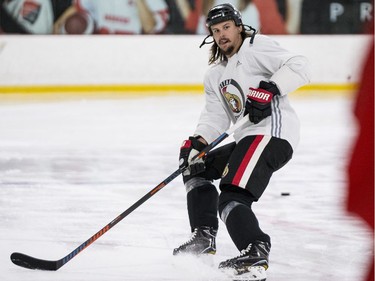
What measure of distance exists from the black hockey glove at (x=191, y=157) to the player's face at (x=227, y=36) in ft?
0.92

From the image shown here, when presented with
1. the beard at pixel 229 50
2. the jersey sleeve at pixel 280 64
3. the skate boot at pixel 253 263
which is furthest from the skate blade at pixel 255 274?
the beard at pixel 229 50

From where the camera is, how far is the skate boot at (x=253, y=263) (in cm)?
199

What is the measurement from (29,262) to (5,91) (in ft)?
15.9

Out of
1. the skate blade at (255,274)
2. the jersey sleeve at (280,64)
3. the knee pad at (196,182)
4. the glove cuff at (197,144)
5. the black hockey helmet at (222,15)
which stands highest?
the black hockey helmet at (222,15)

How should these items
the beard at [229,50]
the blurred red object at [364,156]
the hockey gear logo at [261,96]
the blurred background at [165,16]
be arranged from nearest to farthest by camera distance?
the blurred red object at [364,156] → the hockey gear logo at [261,96] → the beard at [229,50] → the blurred background at [165,16]

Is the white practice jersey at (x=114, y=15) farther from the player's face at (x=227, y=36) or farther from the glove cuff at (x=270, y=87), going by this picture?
the glove cuff at (x=270, y=87)

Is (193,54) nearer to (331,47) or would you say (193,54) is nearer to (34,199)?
(331,47)

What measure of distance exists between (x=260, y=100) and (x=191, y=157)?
0.32 meters

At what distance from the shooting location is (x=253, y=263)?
6.54ft

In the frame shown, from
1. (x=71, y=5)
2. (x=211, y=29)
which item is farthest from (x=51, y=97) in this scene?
(x=211, y=29)

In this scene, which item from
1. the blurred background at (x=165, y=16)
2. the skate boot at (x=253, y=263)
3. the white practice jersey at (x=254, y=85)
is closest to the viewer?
the skate boot at (x=253, y=263)

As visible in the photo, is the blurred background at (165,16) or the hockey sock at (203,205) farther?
the blurred background at (165,16)

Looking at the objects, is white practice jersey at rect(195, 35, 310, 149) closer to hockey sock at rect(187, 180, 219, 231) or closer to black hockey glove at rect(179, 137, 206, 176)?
black hockey glove at rect(179, 137, 206, 176)

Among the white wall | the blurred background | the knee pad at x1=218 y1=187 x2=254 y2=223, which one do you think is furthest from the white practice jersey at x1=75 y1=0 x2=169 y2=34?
the knee pad at x1=218 y1=187 x2=254 y2=223
